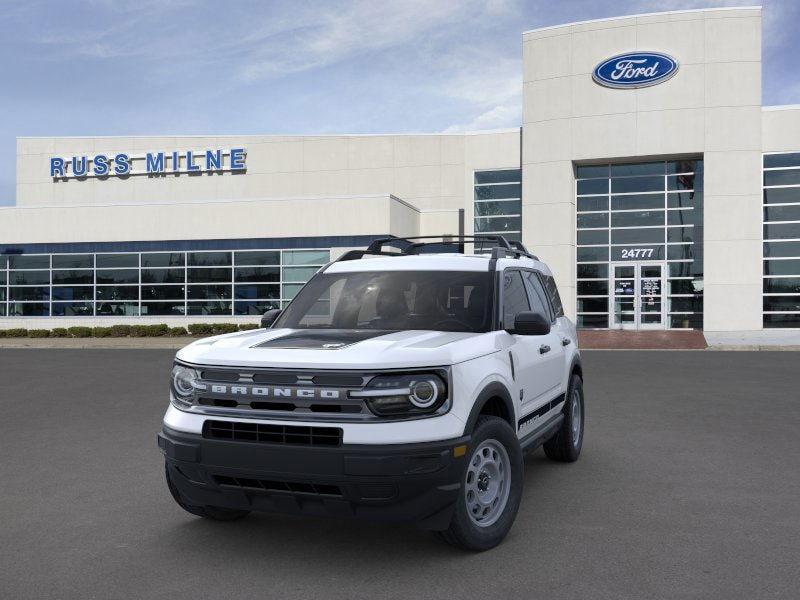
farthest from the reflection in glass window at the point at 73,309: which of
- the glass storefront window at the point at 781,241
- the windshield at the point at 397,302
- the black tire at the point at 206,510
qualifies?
the black tire at the point at 206,510

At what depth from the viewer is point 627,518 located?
18.2ft

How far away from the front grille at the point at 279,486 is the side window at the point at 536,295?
9.47 feet

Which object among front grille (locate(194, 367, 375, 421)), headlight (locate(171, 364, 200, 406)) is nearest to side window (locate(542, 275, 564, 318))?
front grille (locate(194, 367, 375, 421))

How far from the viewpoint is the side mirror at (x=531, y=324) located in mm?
5184

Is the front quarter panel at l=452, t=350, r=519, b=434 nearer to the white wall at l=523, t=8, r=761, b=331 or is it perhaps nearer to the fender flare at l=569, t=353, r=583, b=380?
the fender flare at l=569, t=353, r=583, b=380

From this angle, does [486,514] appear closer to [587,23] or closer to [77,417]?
[77,417]

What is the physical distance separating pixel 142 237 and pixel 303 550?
109 feet

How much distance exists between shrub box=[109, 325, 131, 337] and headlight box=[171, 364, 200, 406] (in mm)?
29503

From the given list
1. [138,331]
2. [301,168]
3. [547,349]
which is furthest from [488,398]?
[301,168]

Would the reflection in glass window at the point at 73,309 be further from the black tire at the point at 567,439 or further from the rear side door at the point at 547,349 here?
the rear side door at the point at 547,349

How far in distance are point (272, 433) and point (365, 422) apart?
561mm

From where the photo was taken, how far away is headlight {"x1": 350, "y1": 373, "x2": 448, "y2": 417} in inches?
169

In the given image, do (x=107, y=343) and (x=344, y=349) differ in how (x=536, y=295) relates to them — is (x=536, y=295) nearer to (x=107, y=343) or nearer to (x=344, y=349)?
(x=344, y=349)

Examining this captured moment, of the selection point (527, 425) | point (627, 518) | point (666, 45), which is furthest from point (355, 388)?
point (666, 45)
